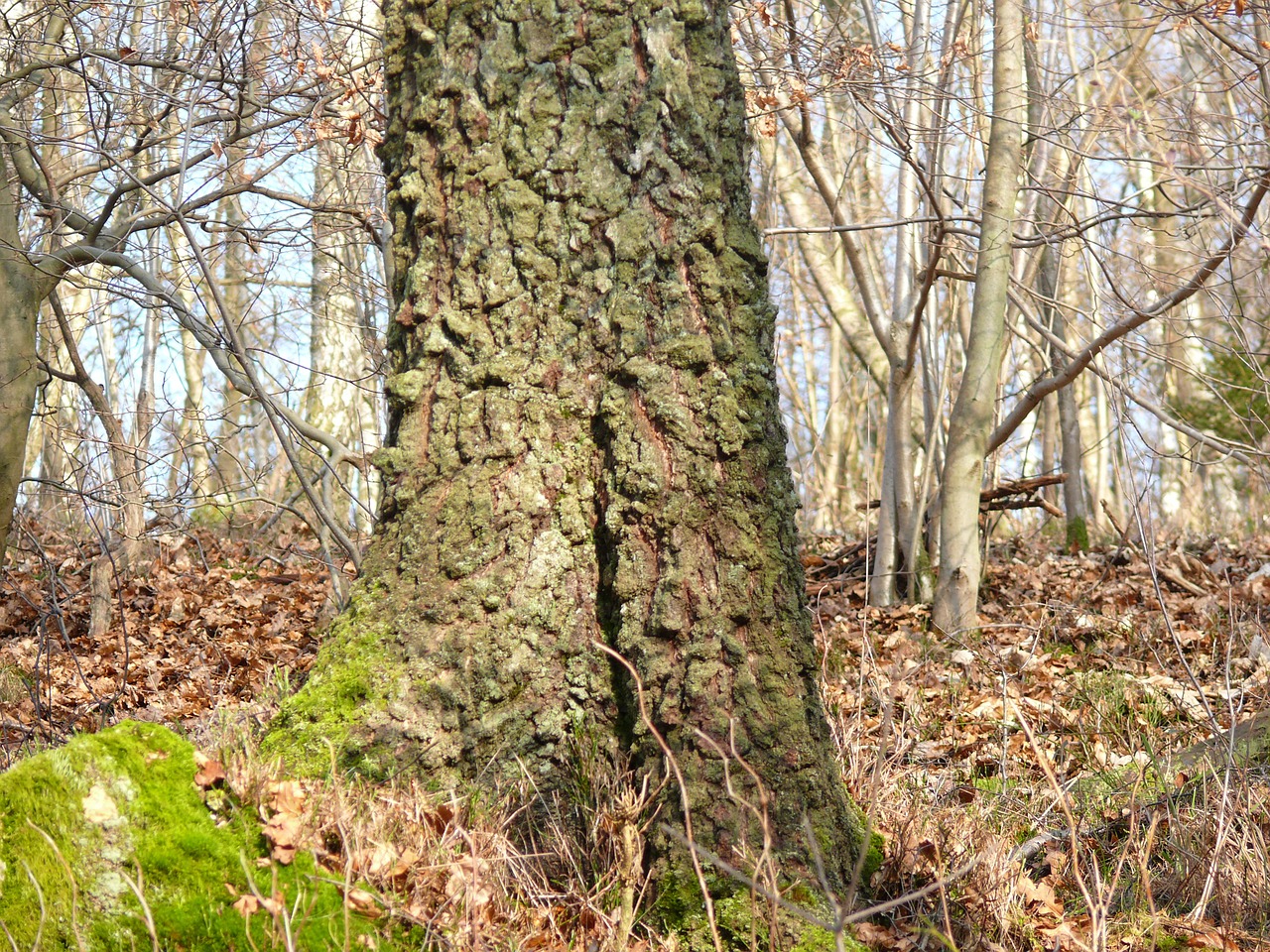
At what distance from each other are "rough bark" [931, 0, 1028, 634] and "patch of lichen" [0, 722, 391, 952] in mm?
4337

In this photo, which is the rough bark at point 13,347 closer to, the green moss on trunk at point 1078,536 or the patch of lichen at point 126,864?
the patch of lichen at point 126,864

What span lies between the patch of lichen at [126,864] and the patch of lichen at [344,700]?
0.32m

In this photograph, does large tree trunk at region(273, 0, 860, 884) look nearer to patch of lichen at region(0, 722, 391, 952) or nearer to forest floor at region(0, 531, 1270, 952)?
forest floor at region(0, 531, 1270, 952)

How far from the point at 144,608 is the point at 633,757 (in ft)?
17.3

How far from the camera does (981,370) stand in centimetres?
554

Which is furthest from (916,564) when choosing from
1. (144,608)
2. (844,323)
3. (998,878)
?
(144,608)

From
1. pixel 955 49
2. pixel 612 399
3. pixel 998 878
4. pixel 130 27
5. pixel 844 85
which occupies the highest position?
pixel 130 27

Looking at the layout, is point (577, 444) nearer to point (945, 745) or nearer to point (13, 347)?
point (945, 745)

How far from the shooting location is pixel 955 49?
18.2 feet

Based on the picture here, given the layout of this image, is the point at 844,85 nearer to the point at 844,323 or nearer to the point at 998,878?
the point at 844,323

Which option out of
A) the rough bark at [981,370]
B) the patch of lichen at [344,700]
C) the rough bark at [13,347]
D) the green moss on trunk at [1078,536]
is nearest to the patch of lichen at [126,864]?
the patch of lichen at [344,700]

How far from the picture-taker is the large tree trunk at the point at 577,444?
2.43 m

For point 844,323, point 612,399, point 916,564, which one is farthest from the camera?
point 844,323

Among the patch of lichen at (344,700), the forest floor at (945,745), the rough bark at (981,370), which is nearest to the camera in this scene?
the forest floor at (945,745)
